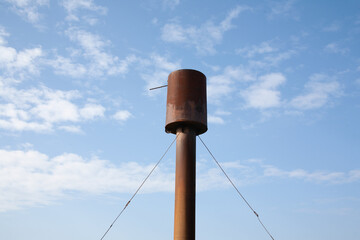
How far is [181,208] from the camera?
1540 centimetres

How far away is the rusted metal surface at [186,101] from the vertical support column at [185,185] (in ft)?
1.67

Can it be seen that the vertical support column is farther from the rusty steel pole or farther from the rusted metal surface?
the rusted metal surface

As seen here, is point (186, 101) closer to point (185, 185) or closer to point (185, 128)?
point (185, 128)

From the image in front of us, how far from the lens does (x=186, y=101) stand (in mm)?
16734

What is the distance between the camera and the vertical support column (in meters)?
15.2

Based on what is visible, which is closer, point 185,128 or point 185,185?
point 185,185

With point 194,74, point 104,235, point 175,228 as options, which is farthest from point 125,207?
point 194,74

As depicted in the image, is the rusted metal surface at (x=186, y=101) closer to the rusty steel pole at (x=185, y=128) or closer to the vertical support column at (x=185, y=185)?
the rusty steel pole at (x=185, y=128)

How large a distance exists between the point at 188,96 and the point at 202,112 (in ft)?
3.21

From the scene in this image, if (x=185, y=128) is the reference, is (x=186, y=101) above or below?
above

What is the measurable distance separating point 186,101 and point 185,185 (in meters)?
3.77

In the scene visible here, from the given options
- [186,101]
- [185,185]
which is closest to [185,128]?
[186,101]

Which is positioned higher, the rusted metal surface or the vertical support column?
the rusted metal surface

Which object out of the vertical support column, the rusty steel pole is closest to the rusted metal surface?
the rusty steel pole
